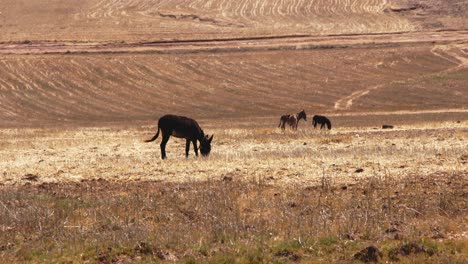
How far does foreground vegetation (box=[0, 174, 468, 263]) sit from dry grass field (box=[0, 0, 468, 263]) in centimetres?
4

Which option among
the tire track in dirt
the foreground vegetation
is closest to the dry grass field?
the foreground vegetation

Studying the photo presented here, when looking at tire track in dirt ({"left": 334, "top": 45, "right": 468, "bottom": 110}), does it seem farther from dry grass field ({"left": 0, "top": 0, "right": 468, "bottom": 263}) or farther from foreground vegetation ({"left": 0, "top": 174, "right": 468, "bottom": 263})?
foreground vegetation ({"left": 0, "top": 174, "right": 468, "bottom": 263})

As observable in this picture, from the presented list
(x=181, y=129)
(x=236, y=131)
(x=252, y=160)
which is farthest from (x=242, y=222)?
(x=236, y=131)

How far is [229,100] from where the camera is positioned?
205 ft

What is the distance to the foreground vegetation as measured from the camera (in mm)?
10523

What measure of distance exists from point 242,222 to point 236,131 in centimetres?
2559

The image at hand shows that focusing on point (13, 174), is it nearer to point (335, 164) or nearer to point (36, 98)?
point (335, 164)

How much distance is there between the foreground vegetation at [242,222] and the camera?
34.5ft

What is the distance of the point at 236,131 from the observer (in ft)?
123

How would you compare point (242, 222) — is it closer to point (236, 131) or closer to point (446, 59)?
point (236, 131)

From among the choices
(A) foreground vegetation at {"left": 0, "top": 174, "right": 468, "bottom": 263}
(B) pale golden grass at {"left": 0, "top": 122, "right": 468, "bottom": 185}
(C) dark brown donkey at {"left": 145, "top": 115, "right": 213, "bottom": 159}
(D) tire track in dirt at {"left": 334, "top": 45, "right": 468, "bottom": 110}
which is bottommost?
(A) foreground vegetation at {"left": 0, "top": 174, "right": 468, "bottom": 263}

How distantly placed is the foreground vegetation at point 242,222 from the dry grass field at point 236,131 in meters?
0.04

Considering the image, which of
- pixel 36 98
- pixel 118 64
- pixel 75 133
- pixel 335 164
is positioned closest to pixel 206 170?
pixel 335 164

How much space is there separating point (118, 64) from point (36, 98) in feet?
48.4
